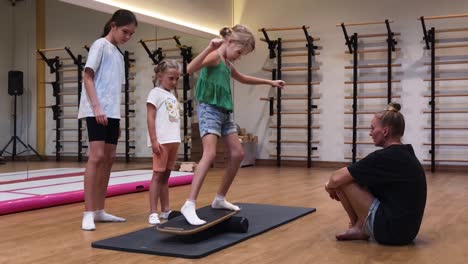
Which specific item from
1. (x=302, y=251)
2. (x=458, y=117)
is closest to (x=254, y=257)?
(x=302, y=251)

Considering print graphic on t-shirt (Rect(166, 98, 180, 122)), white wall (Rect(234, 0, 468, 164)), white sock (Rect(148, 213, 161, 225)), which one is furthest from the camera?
white wall (Rect(234, 0, 468, 164))

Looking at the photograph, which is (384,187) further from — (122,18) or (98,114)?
(122,18)

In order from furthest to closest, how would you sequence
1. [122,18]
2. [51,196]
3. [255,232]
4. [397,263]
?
[51,196]
[122,18]
[255,232]
[397,263]

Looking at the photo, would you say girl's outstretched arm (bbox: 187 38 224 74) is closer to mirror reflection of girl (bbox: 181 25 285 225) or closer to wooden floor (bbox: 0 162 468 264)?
mirror reflection of girl (bbox: 181 25 285 225)

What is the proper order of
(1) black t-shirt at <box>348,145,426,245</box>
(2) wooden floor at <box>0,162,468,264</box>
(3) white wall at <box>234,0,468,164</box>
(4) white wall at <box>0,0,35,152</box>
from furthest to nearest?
(3) white wall at <box>234,0,468,164</box> < (4) white wall at <box>0,0,35,152</box> < (1) black t-shirt at <box>348,145,426,245</box> < (2) wooden floor at <box>0,162,468,264</box>

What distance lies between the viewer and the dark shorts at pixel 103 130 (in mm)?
2803

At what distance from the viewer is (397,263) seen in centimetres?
204

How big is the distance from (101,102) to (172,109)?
43 cm

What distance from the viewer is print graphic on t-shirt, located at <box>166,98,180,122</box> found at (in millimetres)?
3004

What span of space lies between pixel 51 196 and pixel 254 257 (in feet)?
6.77

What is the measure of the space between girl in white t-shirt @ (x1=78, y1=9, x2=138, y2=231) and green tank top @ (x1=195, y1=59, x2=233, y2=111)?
491 mm

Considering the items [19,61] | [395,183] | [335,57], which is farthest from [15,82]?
[335,57]

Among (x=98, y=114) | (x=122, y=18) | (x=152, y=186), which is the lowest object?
(x=152, y=186)

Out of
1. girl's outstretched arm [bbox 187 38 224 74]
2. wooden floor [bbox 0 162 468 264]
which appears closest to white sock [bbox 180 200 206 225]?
wooden floor [bbox 0 162 468 264]
